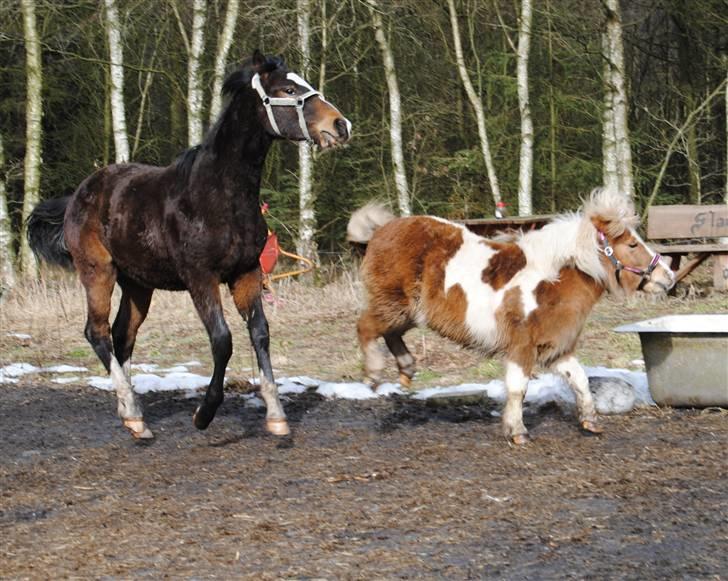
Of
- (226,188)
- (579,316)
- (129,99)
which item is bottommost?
(579,316)

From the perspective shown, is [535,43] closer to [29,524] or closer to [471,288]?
[471,288]

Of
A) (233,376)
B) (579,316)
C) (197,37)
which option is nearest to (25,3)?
(197,37)

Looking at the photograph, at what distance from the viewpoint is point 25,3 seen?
18.1 m

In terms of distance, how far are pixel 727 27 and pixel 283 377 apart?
16.7 meters

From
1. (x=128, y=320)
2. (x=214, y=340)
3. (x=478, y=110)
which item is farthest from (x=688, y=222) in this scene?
(x=214, y=340)

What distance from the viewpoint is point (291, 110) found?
643cm

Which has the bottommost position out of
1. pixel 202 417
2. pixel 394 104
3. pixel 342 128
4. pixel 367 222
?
pixel 202 417

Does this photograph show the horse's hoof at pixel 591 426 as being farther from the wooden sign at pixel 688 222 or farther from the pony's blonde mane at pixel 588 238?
the wooden sign at pixel 688 222

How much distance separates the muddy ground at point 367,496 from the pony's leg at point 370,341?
391 millimetres

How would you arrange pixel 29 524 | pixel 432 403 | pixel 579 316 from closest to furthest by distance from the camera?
pixel 29 524 < pixel 579 316 < pixel 432 403

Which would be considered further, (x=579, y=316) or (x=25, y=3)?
(x=25, y=3)

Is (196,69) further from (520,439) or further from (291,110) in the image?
(520,439)

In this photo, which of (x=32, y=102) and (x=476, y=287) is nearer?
(x=476, y=287)

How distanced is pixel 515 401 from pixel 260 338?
1.64 m
